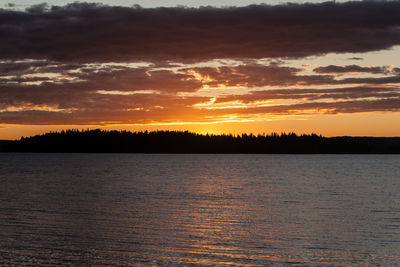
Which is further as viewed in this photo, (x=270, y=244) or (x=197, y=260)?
(x=270, y=244)

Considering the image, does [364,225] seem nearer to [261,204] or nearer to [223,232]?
[223,232]

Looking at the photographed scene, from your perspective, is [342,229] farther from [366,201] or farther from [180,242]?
[366,201]

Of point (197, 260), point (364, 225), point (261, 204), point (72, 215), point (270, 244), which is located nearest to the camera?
point (197, 260)

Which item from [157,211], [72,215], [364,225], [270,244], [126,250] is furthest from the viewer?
[157,211]

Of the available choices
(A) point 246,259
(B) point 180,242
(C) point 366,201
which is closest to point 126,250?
(B) point 180,242

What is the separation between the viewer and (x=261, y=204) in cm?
5325

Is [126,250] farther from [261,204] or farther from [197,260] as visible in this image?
[261,204]

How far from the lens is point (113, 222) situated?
3800 centimetres

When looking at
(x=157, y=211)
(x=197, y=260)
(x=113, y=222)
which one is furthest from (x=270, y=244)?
(x=157, y=211)

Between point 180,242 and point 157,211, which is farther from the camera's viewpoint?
point 157,211

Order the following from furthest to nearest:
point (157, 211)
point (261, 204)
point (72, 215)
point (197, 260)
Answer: point (261, 204), point (157, 211), point (72, 215), point (197, 260)

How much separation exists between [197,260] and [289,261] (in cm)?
470

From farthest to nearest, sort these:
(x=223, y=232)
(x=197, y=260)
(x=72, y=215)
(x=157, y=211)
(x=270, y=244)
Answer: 1. (x=157, y=211)
2. (x=72, y=215)
3. (x=223, y=232)
4. (x=270, y=244)
5. (x=197, y=260)

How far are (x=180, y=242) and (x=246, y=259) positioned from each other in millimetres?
5587
